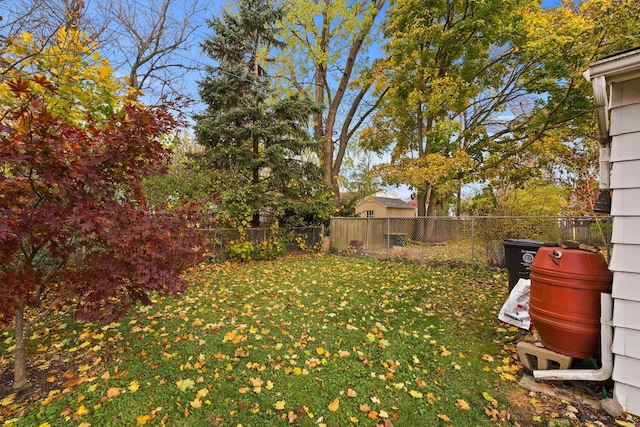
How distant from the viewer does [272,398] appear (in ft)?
8.07

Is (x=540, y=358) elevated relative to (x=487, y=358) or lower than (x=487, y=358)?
elevated

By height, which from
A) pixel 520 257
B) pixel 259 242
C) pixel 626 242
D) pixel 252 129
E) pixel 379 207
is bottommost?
pixel 259 242

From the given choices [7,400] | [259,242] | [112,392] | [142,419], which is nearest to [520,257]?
[142,419]

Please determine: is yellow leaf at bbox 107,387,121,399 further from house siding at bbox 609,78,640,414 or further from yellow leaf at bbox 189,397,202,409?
house siding at bbox 609,78,640,414

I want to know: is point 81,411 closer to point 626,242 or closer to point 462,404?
point 462,404

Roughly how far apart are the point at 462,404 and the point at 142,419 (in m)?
2.52

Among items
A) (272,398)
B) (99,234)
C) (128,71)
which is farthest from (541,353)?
(128,71)

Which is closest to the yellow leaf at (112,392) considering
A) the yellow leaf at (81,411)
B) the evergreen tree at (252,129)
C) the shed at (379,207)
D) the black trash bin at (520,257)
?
the yellow leaf at (81,411)

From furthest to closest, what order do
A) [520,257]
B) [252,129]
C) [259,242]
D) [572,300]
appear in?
[259,242]
[252,129]
[520,257]
[572,300]

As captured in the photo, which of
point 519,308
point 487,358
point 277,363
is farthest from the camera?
point 519,308

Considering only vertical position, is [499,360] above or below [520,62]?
below

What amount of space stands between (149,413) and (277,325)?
182 centimetres

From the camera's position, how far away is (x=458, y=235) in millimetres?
9008

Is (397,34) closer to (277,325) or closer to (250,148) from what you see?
(250,148)
